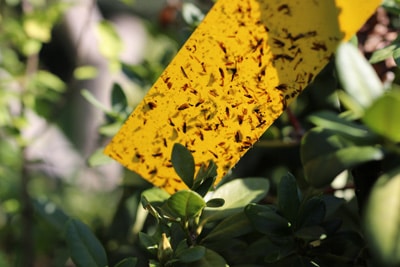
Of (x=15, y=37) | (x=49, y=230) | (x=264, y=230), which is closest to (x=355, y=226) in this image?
(x=264, y=230)

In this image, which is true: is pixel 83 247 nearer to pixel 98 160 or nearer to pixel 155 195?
pixel 155 195

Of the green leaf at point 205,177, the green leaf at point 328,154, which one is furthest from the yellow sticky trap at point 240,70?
the green leaf at point 328,154

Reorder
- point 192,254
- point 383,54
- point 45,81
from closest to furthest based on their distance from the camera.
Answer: point 192,254
point 383,54
point 45,81

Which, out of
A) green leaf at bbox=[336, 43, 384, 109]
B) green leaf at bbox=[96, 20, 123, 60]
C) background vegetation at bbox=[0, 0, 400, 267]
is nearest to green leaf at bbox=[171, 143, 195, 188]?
background vegetation at bbox=[0, 0, 400, 267]

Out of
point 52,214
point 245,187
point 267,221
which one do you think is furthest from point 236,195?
point 52,214

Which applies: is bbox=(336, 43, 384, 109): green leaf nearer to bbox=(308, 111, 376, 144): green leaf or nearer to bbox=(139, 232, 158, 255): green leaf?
bbox=(308, 111, 376, 144): green leaf
